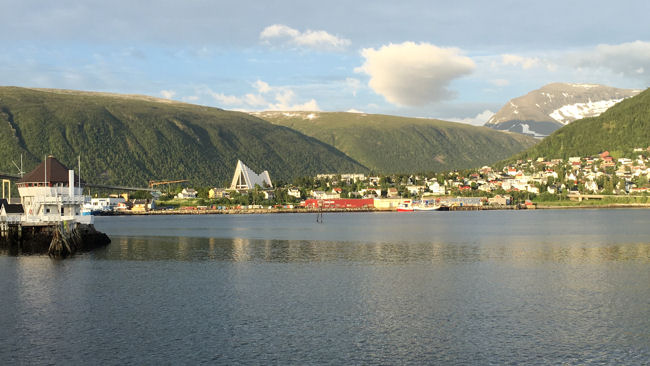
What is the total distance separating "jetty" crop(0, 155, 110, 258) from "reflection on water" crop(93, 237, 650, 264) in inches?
129

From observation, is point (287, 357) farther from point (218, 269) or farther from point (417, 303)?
point (218, 269)

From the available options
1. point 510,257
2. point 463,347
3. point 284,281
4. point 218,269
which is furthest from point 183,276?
point 510,257

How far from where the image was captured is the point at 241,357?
27156 mm

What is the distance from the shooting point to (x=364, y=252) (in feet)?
226

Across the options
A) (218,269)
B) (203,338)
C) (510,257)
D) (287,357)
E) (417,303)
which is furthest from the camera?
(510,257)

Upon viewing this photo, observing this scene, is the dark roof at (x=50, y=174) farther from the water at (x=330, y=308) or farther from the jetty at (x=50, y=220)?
the water at (x=330, y=308)

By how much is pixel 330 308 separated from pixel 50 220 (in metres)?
44.7

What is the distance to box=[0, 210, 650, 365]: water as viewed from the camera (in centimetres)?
2784

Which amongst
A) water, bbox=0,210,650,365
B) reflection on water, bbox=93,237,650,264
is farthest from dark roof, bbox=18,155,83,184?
water, bbox=0,210,650,365

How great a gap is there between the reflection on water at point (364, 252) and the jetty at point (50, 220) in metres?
3.28

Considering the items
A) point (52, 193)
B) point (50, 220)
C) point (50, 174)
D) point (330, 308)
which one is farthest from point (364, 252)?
point (50, 174)

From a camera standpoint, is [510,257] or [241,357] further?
[510,257]

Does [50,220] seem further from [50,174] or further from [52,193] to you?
[50,174]

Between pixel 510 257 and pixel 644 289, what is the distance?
2067 cm
